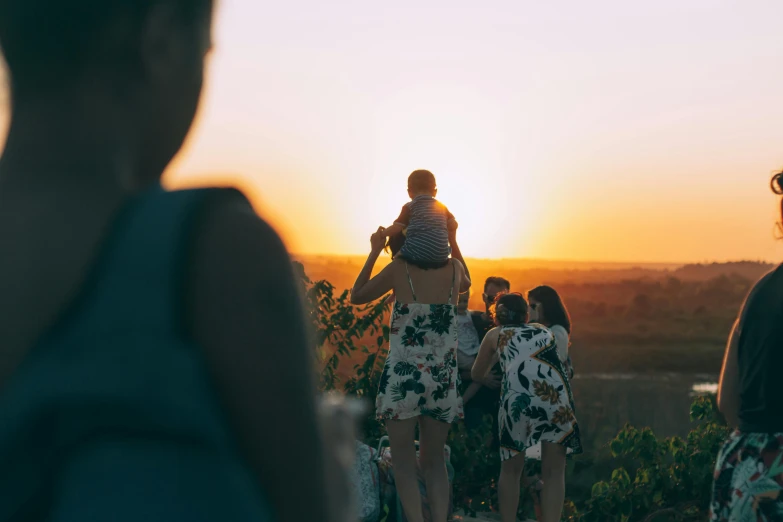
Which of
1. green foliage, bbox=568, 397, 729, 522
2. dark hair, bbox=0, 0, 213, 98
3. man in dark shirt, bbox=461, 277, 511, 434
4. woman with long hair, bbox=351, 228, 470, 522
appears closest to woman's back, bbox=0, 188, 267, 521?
dark hair, bbox=0, 0, 213, 98

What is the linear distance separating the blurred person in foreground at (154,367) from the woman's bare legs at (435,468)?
196 inches

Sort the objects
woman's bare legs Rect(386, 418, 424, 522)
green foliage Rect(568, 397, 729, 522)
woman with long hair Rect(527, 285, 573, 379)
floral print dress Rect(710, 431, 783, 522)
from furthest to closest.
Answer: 1. woman with long hair Rect(527, 285, 573, 379)
2. green foliage Rect(568, 397, 729, 522)
3. woman's bare legs Rect(386, 418, 424, 522)
4. floral print dress Rect(710, 431, 783, 522)

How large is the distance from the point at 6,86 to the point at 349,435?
0.53m

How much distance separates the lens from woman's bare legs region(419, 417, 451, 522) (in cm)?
582

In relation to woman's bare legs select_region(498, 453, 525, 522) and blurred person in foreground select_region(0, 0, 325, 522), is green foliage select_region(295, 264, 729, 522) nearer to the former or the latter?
woman's bare legs select_region(498, 453, 525, 522)

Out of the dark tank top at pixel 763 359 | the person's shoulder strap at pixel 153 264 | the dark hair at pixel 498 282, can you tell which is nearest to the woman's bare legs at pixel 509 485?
the dark hair at pixel 498 282

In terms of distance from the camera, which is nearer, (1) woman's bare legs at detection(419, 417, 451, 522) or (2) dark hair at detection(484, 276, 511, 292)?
(1) woman's bare legs at detection(419, 417, 451, 522)

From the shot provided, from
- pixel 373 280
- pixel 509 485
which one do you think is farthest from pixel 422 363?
pixel 509 485

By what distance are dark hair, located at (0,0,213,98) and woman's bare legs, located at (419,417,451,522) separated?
4986mm

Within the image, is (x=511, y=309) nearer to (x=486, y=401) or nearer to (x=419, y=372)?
(x=419, y=372)

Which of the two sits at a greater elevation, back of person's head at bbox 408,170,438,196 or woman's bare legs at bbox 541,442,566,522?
back of person's head at bbox 408,170,438,196

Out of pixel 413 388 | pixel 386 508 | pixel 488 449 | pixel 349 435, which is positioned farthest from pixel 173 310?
pixel 488 449

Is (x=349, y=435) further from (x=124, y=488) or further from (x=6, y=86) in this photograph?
(x=6, y=86)

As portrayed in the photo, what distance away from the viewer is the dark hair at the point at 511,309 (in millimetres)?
6219
